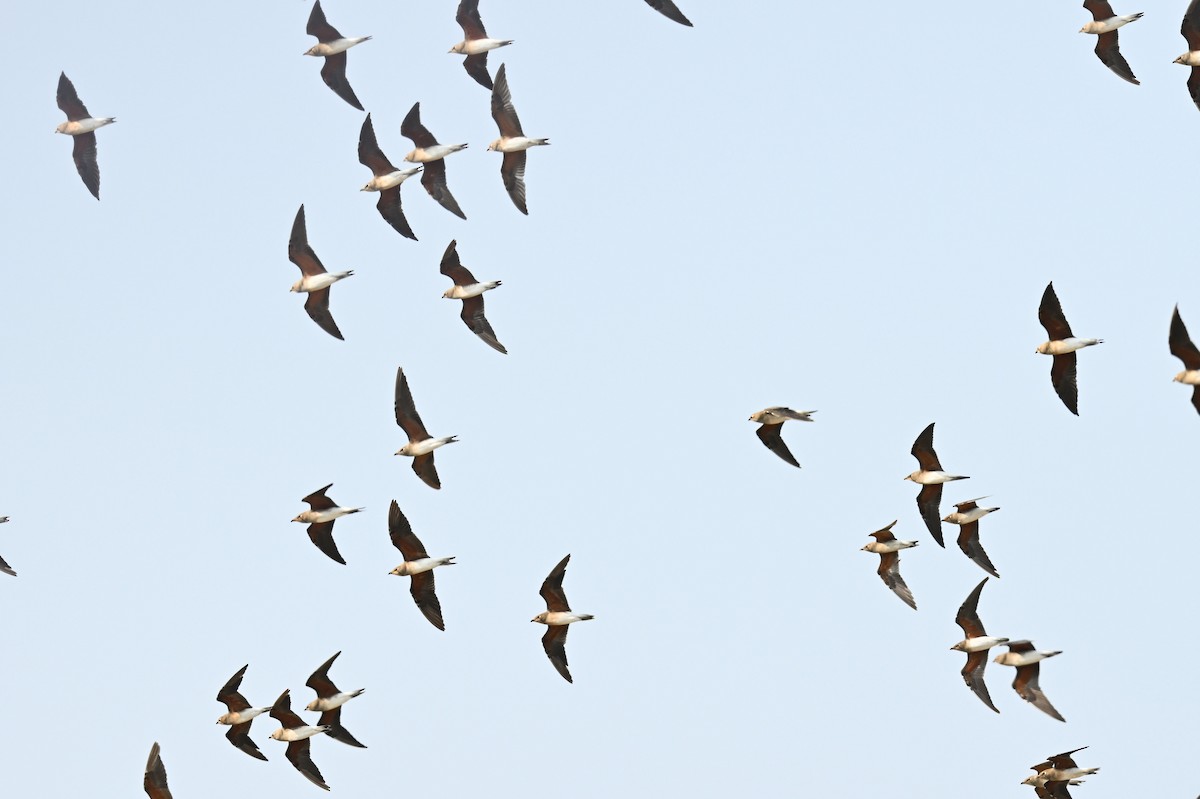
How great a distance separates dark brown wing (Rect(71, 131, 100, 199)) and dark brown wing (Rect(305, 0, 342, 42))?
6.05 meters

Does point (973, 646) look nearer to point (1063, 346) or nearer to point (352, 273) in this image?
point (1063, 346)

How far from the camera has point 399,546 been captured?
176 ft

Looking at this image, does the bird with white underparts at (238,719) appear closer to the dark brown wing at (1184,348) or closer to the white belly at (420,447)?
the white belly at (420,447)

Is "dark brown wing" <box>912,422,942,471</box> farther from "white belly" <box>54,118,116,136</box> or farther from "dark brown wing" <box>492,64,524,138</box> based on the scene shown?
"white belly" <box>54,118,116,136</box>

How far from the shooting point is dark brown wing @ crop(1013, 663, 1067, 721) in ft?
170

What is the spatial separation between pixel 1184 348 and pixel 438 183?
1941 centimetres

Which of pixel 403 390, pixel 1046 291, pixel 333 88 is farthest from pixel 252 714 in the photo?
pixel 1046 291

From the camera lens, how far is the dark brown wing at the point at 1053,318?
1949 inches

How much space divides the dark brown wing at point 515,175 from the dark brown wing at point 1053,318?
12227 millimetres

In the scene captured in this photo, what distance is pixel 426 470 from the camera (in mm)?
54031

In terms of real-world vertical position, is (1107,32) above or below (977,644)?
above

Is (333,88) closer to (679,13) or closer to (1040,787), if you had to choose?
(679,13)

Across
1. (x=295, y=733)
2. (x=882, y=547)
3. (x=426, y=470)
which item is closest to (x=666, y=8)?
(x=426, y=470)

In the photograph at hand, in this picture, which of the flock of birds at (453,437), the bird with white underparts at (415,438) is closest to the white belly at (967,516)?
the flock of birds at (453,437)
